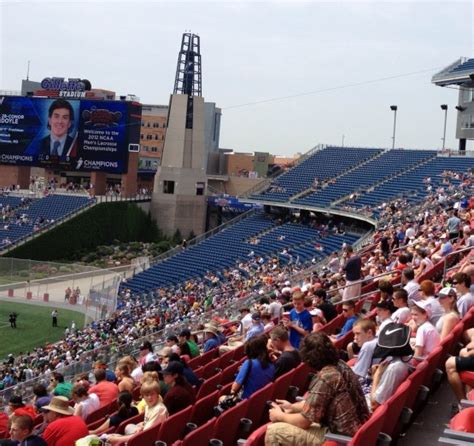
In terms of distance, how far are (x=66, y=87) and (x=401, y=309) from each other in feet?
155

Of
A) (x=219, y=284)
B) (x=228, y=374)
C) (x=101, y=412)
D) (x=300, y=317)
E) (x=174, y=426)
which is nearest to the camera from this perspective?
(x=174, y=426)

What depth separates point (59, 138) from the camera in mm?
49188

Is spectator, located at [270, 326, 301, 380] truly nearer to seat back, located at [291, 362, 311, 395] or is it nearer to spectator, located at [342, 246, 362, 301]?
seat back, located at [291, 362, 311, 395]

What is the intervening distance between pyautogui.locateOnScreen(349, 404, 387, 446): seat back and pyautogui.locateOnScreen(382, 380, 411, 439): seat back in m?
0.28

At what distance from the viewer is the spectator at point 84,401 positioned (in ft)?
26.8

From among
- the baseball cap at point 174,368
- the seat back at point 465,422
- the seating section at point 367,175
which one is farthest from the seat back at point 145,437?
the seating section at point 367,175

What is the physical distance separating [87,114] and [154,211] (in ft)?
26.3

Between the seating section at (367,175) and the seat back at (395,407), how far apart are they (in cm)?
3553

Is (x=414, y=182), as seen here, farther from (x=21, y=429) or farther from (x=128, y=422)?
(x=21, y=429)

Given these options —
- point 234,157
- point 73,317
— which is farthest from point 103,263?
point 234,157

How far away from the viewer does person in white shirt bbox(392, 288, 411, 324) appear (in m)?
7.95

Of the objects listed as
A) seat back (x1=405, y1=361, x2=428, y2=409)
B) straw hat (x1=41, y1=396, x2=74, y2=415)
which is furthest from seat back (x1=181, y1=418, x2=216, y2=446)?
seat back (x1=405, y1=361, x2=428, y2=409)

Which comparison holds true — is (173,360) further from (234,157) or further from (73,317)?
(234,157)

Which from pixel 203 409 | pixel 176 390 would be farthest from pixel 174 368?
pixel 203 409
